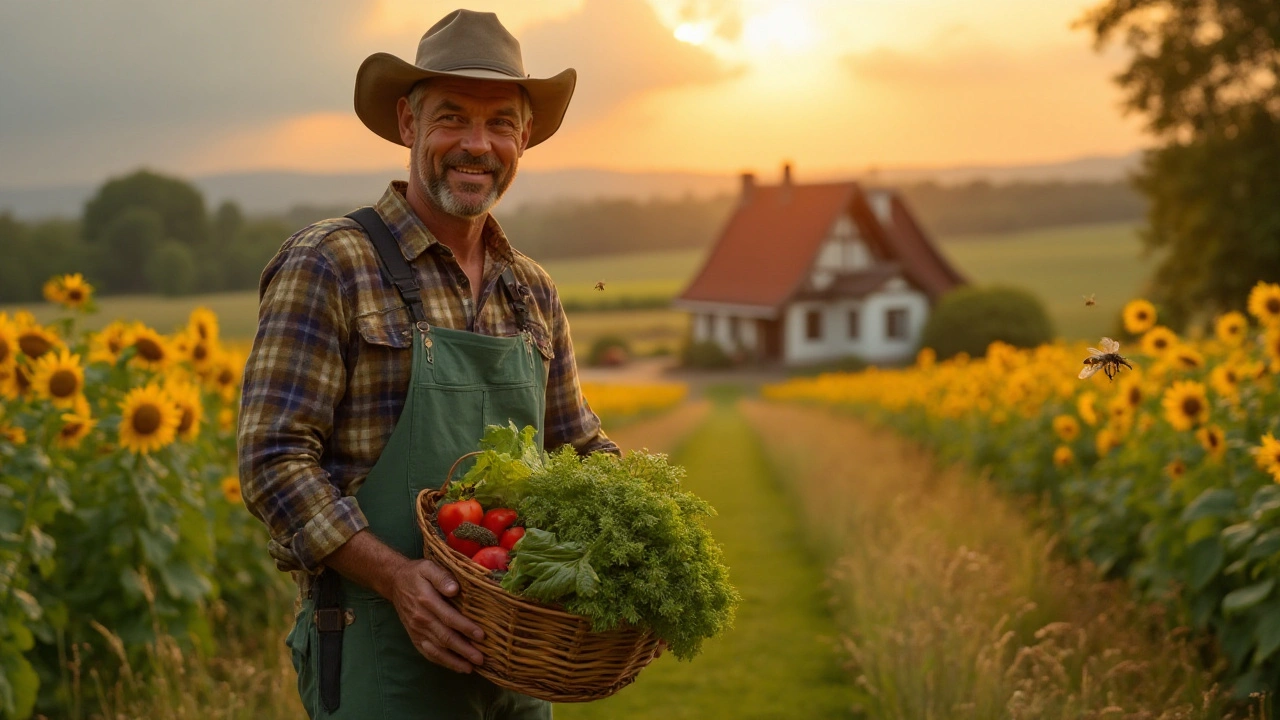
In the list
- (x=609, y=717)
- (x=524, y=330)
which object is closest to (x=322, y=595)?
(x=524, y=330)

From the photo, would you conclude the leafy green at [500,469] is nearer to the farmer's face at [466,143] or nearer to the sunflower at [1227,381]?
the farmer's face at [466,143]

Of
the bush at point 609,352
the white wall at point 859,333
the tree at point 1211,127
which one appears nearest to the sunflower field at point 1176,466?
the tree at point 1211,127

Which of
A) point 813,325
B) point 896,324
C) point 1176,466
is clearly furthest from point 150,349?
point 896,324

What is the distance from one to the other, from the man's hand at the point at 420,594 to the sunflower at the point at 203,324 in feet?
13.7

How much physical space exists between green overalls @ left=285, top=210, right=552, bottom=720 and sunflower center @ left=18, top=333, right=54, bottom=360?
272cm

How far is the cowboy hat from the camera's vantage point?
284 cm

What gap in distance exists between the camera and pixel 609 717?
5910 millimetres

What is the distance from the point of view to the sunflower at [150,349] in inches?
221

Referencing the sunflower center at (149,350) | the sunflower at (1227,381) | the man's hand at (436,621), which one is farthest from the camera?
the sunflower center at (149,350)

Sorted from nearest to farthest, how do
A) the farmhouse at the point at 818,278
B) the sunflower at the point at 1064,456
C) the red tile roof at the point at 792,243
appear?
1. the sunflower at the point at 1064,456
2. the farmhouse at the point at 818,278
3. the red tile roof at the point at 792,243

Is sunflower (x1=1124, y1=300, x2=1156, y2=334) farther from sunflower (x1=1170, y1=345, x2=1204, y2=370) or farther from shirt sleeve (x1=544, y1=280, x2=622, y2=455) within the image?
shirt sleeve (x1=544, y1=280, x2=622, y2=455)

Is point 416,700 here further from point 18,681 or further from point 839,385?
point 839,385

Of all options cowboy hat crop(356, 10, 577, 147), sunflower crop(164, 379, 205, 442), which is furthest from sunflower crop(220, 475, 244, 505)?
cowboy hat crop(356, 10, 577, 147)

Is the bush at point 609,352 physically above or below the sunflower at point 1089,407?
below
